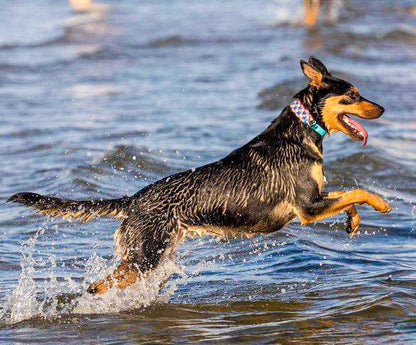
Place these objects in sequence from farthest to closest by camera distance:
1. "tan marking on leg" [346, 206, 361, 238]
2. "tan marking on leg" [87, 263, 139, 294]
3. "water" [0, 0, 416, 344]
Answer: "tan marking on leg" [346, 206, 361, 238] → "water" [0, 0, 416, 344] → "tan marking on leg" [87, 263, 139, 294]

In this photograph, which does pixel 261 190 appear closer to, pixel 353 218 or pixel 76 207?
pixel 353 218

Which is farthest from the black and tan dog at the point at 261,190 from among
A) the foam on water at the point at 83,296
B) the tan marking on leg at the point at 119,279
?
the foam on water at the point at 83,296

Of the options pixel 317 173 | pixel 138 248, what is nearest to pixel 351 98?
pixel 317 173

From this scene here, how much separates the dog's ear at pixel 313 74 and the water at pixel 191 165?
1731mm

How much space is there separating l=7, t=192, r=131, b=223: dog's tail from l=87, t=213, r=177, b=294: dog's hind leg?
0.67ft

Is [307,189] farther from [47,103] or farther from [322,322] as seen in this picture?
[47,103]

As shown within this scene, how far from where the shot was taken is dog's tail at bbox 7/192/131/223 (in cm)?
770

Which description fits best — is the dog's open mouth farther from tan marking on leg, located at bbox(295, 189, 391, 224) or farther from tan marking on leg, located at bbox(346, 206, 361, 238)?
tan marking on leg, located at bbox(346, 206, 361, 238)

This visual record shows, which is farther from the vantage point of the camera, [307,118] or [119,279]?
[307,118]

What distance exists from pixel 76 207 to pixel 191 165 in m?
5.37

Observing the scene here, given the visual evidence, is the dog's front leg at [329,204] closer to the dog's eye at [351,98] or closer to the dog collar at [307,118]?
the dog collar at [307,118]

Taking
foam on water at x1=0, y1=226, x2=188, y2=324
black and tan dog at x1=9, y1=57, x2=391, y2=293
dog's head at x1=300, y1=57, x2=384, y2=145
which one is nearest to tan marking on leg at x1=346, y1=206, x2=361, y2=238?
black and tan dog at x1=9, y1=57, x2=391, y2=293

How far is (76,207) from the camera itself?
7.84 meters

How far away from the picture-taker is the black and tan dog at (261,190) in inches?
307
